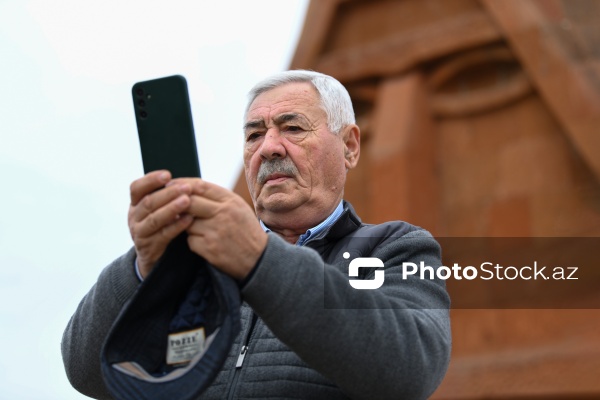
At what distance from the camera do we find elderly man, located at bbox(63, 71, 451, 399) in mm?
2027

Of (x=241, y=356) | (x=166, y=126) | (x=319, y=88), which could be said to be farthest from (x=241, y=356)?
(x=319, y=88)

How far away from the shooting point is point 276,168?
8.96 feet

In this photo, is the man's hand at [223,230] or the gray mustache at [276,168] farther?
the gray mustache at [276,168]

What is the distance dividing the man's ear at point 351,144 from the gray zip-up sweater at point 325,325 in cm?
48

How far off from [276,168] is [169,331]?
28.6 inches

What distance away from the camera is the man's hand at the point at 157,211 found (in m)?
1.99

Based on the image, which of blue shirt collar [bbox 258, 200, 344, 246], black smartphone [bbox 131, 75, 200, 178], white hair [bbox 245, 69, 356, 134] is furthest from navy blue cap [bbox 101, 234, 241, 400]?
white hair [bbox 245, 69, 356, 134]

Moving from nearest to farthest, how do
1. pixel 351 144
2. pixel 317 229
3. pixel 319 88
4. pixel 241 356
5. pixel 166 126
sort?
pixel 166 126, pixel 241 356, pixel 317 229, pixel 319 88, pixel 351 144

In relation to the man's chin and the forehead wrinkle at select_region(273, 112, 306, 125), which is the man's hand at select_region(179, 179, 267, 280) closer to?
the man's chin

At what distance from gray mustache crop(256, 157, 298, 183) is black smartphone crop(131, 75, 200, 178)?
2.12 ft

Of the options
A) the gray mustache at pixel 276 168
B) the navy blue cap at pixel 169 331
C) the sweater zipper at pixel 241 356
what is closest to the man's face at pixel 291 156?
the gray mustache at pixel 276 168

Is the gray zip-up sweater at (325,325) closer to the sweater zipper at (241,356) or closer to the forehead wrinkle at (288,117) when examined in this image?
the sweater zipper at (241,356)

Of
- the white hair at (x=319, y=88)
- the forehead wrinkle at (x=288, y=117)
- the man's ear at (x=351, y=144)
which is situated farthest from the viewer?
the man's ear at (x=351, y=144)

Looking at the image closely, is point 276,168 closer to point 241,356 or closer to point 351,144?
point 351,144
